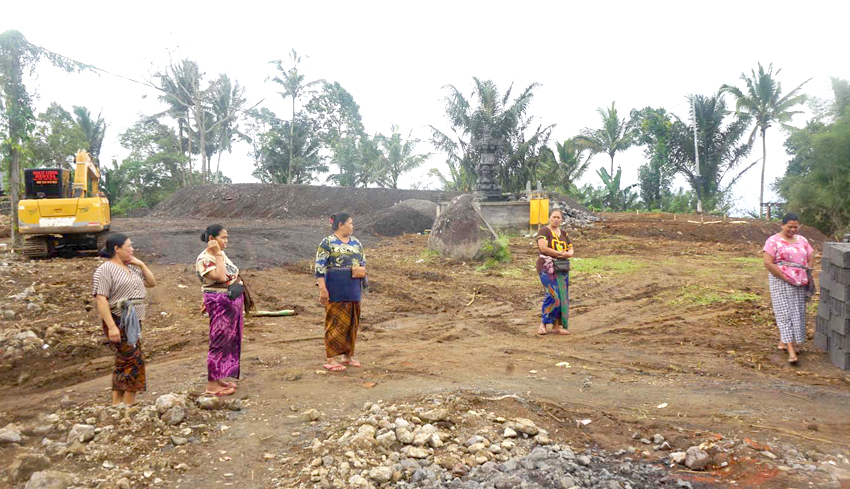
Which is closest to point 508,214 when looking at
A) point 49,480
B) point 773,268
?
point 773,268

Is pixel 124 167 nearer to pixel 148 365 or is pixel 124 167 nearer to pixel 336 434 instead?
pixel 148 365

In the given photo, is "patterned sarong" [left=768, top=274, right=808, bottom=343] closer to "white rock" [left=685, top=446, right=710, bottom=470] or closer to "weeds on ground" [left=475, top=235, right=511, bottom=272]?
"white rock" [left=685, top=446, right=710, bottom=470]

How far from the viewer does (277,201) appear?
1236 inches

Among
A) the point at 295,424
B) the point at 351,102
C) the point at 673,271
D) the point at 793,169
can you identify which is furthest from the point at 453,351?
the point at 351,102

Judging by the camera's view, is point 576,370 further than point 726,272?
No

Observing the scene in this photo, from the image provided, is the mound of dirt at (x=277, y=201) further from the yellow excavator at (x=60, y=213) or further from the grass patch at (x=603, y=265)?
the grass patch at (x=603, y=265)

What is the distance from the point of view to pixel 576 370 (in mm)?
5961

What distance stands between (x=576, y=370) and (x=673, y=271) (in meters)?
7.43

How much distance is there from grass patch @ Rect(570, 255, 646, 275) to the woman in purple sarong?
335 inches

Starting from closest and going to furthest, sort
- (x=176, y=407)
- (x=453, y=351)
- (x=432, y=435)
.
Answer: (x=432, y=435) → (x=176, y=407) → (x=453, y=351)

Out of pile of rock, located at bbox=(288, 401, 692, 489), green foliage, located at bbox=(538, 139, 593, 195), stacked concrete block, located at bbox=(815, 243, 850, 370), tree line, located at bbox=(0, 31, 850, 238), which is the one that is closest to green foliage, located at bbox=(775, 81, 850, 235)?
tree line, located at bbox=(0, 31, 850, 238)

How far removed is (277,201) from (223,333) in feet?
89.1

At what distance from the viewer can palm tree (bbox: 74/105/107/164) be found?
115 ft

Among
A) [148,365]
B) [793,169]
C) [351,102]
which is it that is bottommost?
[148,365]
